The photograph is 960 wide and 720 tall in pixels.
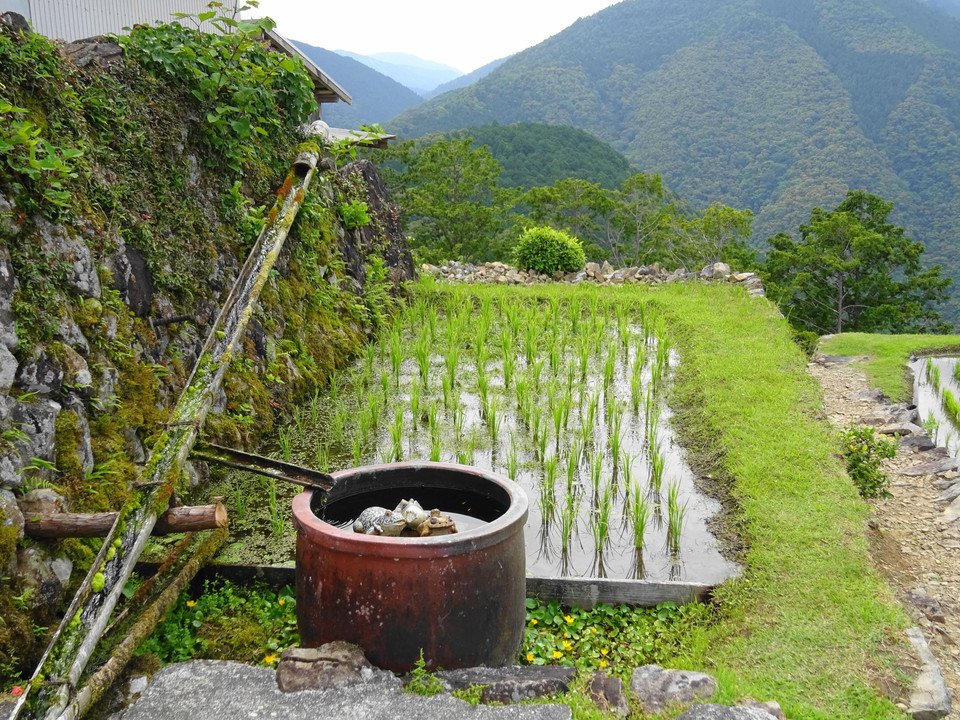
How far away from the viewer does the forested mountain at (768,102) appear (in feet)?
147

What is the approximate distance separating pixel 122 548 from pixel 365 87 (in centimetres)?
10548

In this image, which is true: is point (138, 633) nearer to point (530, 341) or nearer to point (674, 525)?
point (674, 525)

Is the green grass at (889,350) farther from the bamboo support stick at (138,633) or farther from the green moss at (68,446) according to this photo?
the green moss at (68,446)

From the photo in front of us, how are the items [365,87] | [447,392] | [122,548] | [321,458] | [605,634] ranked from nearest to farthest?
1. [122,548]
2. [605,634]
3. [321,458]
4. [447,392]
5. [365,87]

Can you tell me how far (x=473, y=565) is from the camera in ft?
7.57

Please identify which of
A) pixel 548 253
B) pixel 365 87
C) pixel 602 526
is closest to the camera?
pixel 602 526

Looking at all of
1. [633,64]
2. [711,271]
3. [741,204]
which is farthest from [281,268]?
[633,64]

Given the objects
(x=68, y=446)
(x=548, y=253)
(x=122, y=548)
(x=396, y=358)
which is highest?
(x=548, y=253)

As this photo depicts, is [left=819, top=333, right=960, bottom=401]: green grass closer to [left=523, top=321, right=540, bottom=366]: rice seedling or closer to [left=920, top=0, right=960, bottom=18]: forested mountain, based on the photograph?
[left=523, top=321, right=540, bottom=366]: rice seedling

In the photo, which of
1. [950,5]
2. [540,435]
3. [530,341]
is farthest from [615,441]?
[950,5]

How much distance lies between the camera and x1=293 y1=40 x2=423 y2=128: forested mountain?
9369 centimetres

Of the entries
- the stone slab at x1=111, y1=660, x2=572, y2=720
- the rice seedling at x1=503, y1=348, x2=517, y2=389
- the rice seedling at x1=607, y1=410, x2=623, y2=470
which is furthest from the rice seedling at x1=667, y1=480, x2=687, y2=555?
the rice seedling at x1=503, y1=348, x2=517, y2=389

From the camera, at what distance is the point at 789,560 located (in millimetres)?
3309

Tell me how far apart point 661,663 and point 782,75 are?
6884 centimetres
